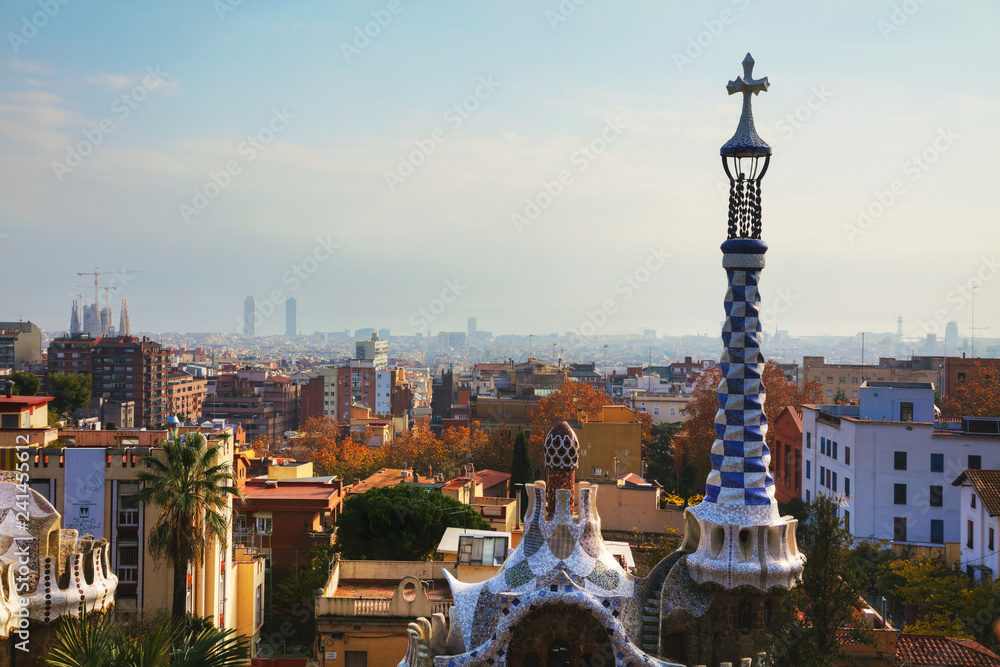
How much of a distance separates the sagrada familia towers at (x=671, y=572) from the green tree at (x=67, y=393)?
51512 mm

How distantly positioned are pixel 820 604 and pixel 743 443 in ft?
7.83

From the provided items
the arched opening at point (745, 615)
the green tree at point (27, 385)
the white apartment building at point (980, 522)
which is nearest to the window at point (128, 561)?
the arched opening at point (745, 615)

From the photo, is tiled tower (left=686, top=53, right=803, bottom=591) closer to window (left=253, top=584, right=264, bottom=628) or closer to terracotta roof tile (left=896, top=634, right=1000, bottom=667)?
terracotta roof tile (left=896, top=634, right=1000, bottom=667)

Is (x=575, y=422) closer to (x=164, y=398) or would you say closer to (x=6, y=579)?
(x=6, y=579)

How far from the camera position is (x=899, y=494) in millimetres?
34281

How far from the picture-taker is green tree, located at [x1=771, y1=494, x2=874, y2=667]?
1234 centimetres

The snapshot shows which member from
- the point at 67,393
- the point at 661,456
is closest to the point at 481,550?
the point at 661,456

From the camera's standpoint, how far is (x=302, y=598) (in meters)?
30.1

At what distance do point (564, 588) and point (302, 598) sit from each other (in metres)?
19.3

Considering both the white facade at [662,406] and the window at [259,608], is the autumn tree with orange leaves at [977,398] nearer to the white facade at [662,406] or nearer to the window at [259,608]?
the window at [259,608]

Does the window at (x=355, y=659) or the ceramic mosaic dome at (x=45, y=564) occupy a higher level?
→ the ceramic mosaic dome at (x=45, y=564)

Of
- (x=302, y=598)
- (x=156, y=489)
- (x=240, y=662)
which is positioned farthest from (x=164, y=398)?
(x=240, y=662)

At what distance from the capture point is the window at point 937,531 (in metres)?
33.6

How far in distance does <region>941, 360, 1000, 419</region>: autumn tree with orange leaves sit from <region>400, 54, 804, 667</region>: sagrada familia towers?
122 ft
